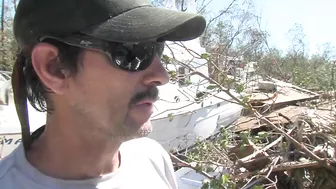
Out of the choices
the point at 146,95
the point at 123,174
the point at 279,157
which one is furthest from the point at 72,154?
the point at 279,157

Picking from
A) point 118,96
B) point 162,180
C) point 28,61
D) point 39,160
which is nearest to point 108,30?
point 118,96

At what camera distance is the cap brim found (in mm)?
1098

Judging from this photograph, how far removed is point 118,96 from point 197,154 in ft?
8.46

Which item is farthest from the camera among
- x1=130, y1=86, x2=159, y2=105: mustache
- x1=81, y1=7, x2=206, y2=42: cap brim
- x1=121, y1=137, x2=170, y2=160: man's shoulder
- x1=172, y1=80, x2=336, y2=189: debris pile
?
x1=172, y1=80, x2=336, y2=189: debris pile

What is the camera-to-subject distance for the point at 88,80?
3.89ft

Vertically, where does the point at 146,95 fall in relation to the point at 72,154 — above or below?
above

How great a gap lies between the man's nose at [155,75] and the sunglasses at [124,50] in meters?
0.02

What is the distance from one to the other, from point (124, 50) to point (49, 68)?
23cm

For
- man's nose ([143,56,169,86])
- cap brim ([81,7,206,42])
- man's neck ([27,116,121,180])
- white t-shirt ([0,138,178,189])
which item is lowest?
white t-shirt ([0,138,178,189])

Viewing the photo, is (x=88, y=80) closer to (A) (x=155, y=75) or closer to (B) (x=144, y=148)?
(A) (x=155, y=75)

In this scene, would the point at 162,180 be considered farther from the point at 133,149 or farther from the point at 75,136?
the point at 75,136

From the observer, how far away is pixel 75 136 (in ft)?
4.06

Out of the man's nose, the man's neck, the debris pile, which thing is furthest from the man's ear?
the debris pile

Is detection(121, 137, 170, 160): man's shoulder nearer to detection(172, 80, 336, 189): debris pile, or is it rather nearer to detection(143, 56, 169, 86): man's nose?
detection(143, 56, 169, 86): man's nose
